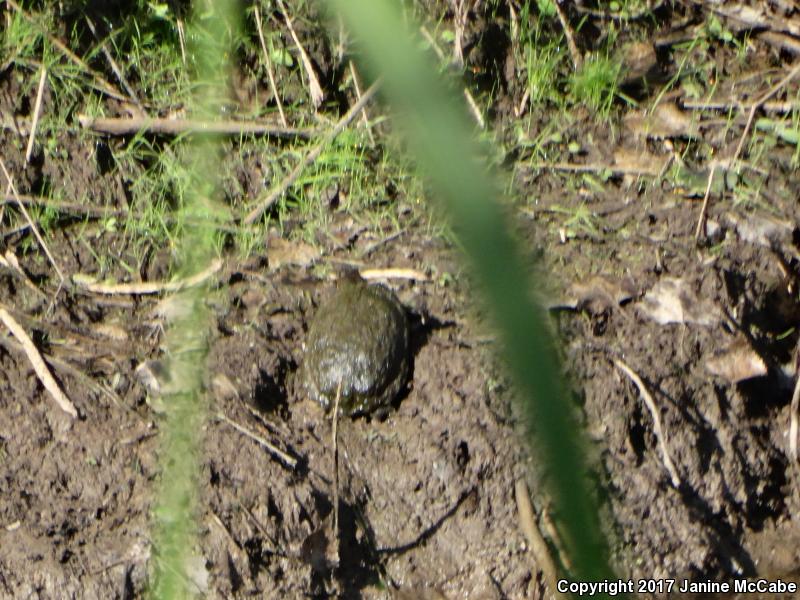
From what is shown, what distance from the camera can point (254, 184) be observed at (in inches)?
135

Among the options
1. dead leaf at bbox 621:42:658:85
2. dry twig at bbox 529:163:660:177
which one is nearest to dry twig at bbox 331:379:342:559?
dry twig at bbox 529:163:660:177

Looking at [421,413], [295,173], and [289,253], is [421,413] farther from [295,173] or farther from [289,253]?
[295,173]

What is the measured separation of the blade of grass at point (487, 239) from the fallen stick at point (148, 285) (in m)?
2.84

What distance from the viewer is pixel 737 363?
3.03 m

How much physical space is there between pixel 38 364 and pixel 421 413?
1301mm

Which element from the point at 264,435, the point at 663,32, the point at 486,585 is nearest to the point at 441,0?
the point at 663,32

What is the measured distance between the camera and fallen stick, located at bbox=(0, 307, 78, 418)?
2.99 m

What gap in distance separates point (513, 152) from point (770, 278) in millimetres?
1039

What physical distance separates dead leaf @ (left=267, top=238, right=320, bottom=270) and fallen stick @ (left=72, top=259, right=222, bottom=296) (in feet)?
0.63

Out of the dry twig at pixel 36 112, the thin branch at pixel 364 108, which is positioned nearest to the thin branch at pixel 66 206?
the dry twig at pixel 36 112

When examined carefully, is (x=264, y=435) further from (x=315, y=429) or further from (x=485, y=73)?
(x=485, y=73)

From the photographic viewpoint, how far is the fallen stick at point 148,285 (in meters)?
3.22

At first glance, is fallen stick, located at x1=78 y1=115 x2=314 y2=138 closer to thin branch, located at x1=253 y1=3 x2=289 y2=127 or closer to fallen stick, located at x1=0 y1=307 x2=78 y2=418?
thin branch, located at x1=253 y1=3 x2=289 y2=127

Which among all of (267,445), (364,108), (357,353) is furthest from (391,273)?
(267,445)
